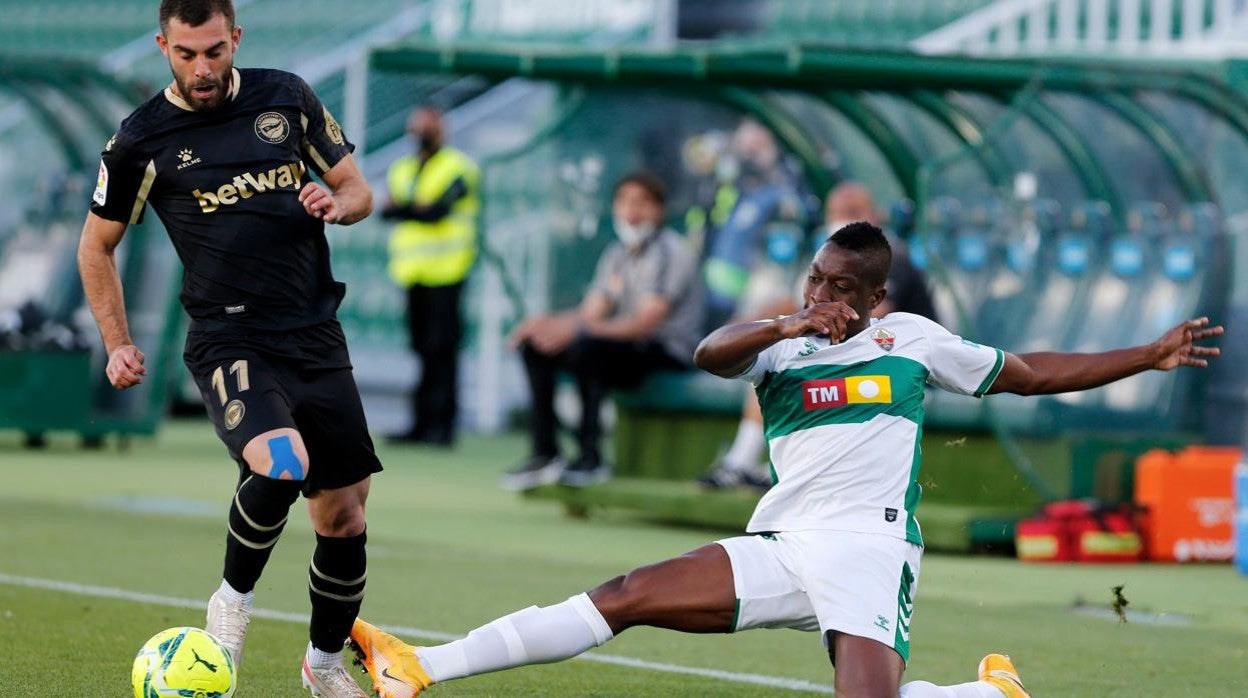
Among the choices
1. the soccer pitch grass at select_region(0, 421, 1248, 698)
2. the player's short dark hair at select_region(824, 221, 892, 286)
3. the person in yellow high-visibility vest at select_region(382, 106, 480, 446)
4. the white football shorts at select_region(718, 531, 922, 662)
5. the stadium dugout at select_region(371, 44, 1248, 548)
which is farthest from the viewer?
the person in yellow high-visibility vest at select_region(382, 106, 480, 446)

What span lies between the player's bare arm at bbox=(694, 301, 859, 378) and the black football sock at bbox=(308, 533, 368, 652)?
1304 millimetres

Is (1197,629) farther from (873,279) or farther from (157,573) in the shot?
(157,573)

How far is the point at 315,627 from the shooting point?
617 centimetres

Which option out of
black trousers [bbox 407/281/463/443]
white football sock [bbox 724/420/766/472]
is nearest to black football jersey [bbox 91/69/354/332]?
white football sock [bbox 724/420/766/472]

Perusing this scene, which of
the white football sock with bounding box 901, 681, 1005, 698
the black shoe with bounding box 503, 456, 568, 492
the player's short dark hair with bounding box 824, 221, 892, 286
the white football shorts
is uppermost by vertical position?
the player's short dark hair with bounding box 824, 221, 892, 286

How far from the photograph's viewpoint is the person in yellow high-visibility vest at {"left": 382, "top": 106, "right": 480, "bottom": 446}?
53.9ft

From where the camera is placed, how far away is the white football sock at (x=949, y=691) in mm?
5543

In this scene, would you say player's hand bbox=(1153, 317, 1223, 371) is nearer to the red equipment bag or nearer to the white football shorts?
the white football shorts

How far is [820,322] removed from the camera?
521cm

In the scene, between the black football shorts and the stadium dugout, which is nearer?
the black football shorts

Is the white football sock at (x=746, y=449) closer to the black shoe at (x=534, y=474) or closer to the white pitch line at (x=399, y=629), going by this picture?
the black shoe at (x=534, y=474)

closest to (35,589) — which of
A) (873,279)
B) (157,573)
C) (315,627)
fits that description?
(157,573)

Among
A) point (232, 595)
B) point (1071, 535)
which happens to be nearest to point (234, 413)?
point (232, 595)

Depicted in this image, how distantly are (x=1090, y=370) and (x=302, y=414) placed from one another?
2214mm
